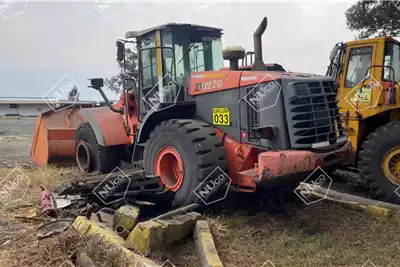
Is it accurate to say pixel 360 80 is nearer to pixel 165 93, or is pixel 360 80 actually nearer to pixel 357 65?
pixel 357 65

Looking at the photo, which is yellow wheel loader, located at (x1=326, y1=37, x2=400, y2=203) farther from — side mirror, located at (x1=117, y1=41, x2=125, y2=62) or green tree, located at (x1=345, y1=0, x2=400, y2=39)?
green tree, located at (x1=345, y1=0, x2=400, y2=39)

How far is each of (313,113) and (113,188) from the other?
288 centimetres

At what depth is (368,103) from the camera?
7668 millimetres

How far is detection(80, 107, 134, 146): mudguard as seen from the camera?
7664 mm

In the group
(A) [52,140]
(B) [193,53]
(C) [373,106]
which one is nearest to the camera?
(B) [193,53]

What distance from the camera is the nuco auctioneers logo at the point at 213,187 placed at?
17.9ft

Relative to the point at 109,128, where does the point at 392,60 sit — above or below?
above

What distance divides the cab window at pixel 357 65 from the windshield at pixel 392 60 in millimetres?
287

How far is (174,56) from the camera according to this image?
6.69 m

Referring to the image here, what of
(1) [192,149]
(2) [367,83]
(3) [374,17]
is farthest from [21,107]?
(1) [192,149]

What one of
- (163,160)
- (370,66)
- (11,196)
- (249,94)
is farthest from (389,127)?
(11,196)

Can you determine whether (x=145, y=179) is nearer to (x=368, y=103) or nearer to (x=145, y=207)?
(x=145, y=207)

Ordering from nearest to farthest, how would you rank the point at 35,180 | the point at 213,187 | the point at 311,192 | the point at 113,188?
the point at 213,187
the point at 113,188
the point at 311,192
the point at 35,180

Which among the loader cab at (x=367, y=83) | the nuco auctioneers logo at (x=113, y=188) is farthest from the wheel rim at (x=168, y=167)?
the loader cab at (x=367, y=83)
